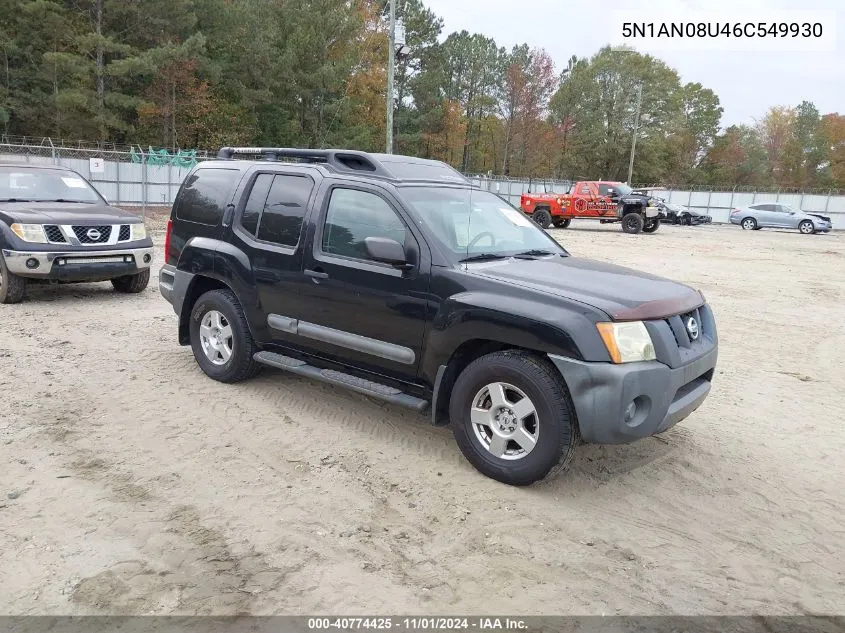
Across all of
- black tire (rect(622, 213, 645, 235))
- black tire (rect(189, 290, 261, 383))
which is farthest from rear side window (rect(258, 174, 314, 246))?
black tire (rect(622, 213, 645, 235))

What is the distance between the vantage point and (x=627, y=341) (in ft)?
12.1

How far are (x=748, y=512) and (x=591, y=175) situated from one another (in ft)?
211

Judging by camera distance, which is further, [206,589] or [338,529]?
[338,529]

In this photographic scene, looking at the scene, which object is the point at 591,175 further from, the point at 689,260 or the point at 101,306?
the point at 101,306

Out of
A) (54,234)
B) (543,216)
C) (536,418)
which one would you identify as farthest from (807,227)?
(536,418)

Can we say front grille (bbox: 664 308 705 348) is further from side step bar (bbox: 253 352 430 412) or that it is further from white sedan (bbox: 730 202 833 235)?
white sedan (bbox: 730 202 833 235)

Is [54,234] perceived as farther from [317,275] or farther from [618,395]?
[618,395]

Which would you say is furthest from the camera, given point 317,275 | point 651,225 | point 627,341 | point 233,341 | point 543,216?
point 543,216

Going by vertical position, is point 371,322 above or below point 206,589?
above

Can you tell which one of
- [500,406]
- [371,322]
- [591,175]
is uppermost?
[591,175]

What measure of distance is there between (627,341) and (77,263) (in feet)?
22.9

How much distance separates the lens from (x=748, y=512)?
3.87 meters

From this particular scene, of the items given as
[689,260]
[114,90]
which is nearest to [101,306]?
[689,260]

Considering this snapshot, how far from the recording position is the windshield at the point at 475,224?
4500 mm
